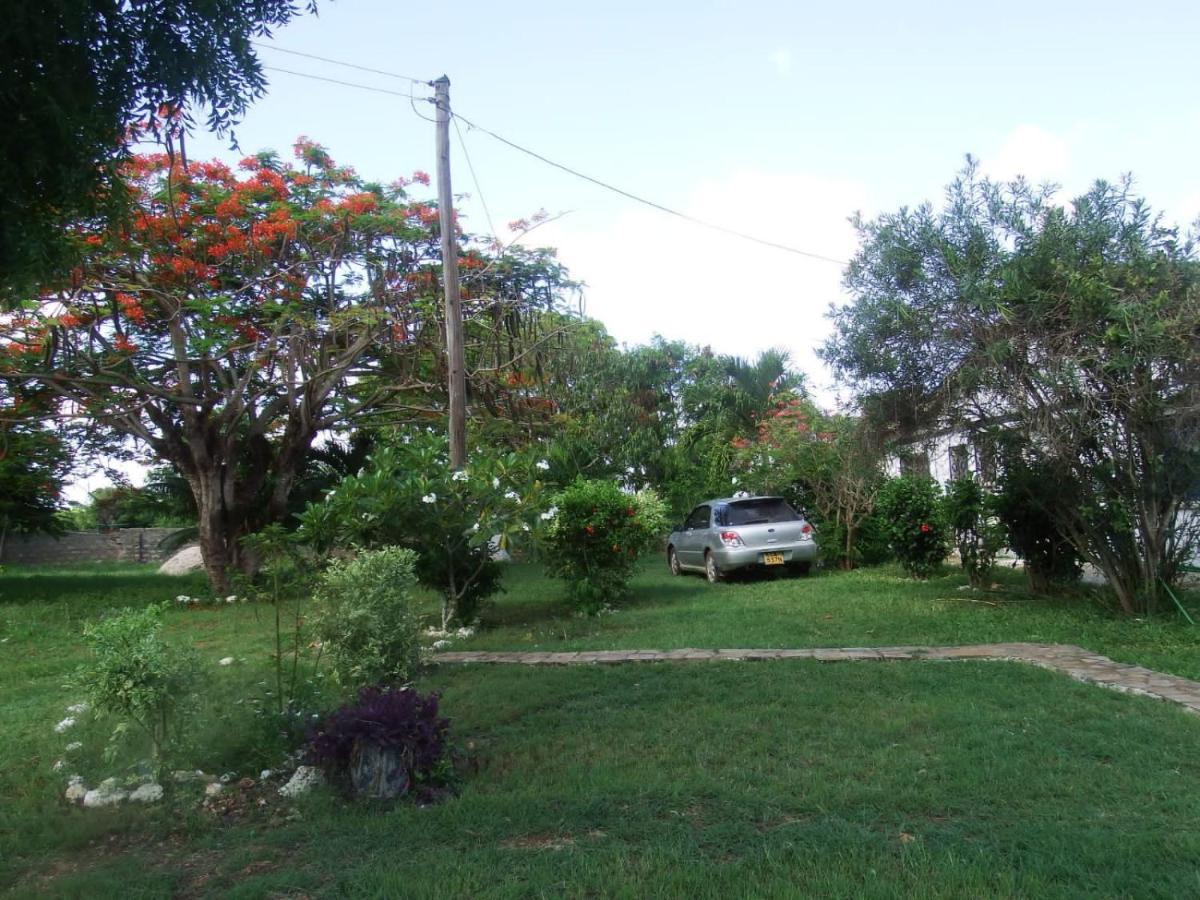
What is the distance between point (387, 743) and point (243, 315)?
11067mm

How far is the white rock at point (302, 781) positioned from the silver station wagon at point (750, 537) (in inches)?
A: 422

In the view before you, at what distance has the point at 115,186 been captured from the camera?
471cm

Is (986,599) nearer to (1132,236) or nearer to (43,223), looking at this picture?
(1132,236)

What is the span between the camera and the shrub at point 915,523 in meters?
13.5

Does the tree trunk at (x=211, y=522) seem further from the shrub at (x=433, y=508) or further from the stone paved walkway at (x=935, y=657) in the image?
the stone paved walkway at (x=935, y=657)

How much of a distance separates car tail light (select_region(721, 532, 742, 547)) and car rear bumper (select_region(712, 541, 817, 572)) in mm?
66

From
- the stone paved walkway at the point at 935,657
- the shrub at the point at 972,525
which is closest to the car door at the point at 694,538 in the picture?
the shrub at the point at 972,525

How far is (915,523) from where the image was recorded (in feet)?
44.7

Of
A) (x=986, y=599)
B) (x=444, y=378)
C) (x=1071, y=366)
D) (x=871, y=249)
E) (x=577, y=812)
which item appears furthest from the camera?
(x=444, y=378)

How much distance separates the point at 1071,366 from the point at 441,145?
781cm

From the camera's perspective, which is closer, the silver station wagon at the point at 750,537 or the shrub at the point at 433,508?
the shrub at the point at 433,508

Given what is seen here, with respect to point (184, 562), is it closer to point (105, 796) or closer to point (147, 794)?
point (105, 796)

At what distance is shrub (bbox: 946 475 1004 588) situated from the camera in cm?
1197

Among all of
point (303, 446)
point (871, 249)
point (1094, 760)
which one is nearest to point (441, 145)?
point (871, 249)
